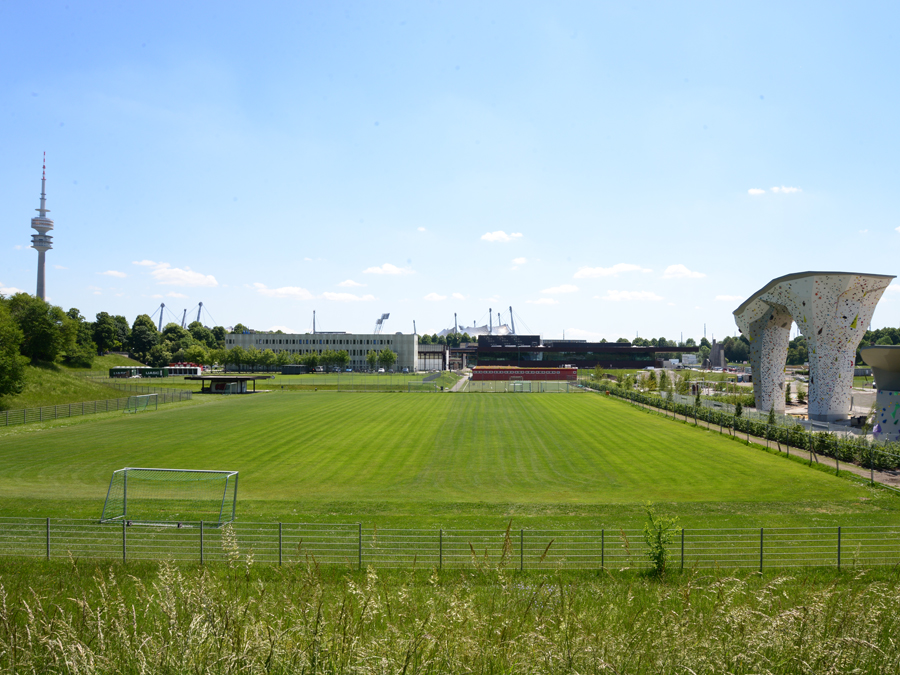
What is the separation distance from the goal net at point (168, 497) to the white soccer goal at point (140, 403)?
3381 centimetres

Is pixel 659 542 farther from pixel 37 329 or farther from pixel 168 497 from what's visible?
pixel 37 329

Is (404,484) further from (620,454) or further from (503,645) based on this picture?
(503,645)

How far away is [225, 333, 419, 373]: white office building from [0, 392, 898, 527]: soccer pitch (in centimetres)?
9450

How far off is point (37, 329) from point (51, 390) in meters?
14.3

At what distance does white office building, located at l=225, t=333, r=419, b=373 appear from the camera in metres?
138

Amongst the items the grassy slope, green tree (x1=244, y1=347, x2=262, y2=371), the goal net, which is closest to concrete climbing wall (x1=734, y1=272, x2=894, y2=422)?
the goal net

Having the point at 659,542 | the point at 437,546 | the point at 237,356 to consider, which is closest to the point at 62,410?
the point at 437,546

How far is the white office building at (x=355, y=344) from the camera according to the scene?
138000 millimetres

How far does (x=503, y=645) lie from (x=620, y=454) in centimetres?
2542

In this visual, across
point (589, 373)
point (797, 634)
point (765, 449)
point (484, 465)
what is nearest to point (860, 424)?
point (765, 449)

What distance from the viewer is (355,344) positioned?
5487 inches

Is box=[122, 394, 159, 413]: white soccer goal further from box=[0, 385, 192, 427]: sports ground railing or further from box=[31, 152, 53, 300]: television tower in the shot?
box=[31, 152, 53, 300]: television tower

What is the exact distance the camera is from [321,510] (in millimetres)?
17609

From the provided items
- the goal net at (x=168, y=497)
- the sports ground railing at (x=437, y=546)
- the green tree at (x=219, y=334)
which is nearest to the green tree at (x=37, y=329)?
the goal net at (x=168, y=497)
